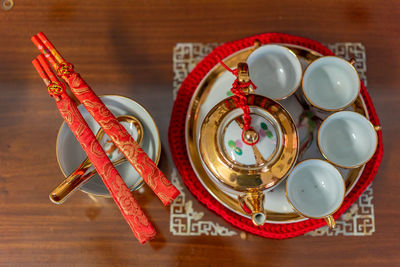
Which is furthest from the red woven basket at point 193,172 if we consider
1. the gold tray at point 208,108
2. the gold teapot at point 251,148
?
the gold teapot at point 251,148

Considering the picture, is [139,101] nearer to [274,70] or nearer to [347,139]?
[274,70]

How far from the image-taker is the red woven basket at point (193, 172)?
0.60 metres

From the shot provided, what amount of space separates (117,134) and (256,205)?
251 mm

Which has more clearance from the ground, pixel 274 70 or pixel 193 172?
pixel 274 70

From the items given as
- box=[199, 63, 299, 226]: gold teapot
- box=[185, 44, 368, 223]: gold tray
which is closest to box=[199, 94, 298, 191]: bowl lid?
box=[199, 63, 299, 226]: gold teapot

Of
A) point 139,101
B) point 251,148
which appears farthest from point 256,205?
point 139,101

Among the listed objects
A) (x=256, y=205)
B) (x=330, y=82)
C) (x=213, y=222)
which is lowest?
(x=213, y=222)

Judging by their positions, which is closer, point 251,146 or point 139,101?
point 251,146

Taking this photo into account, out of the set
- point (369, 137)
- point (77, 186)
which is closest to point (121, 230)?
point (77, 186)

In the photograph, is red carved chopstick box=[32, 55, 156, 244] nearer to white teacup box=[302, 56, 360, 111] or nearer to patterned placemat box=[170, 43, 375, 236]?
patterned placemat box=[170, 43, 375, 236]

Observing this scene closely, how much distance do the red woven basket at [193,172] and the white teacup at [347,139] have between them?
6 centimetres

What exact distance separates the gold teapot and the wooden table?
16 centimetres

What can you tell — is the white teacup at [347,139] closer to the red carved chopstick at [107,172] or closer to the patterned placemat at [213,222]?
the patterned placemat at [213,222]

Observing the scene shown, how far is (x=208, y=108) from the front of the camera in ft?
2.11
